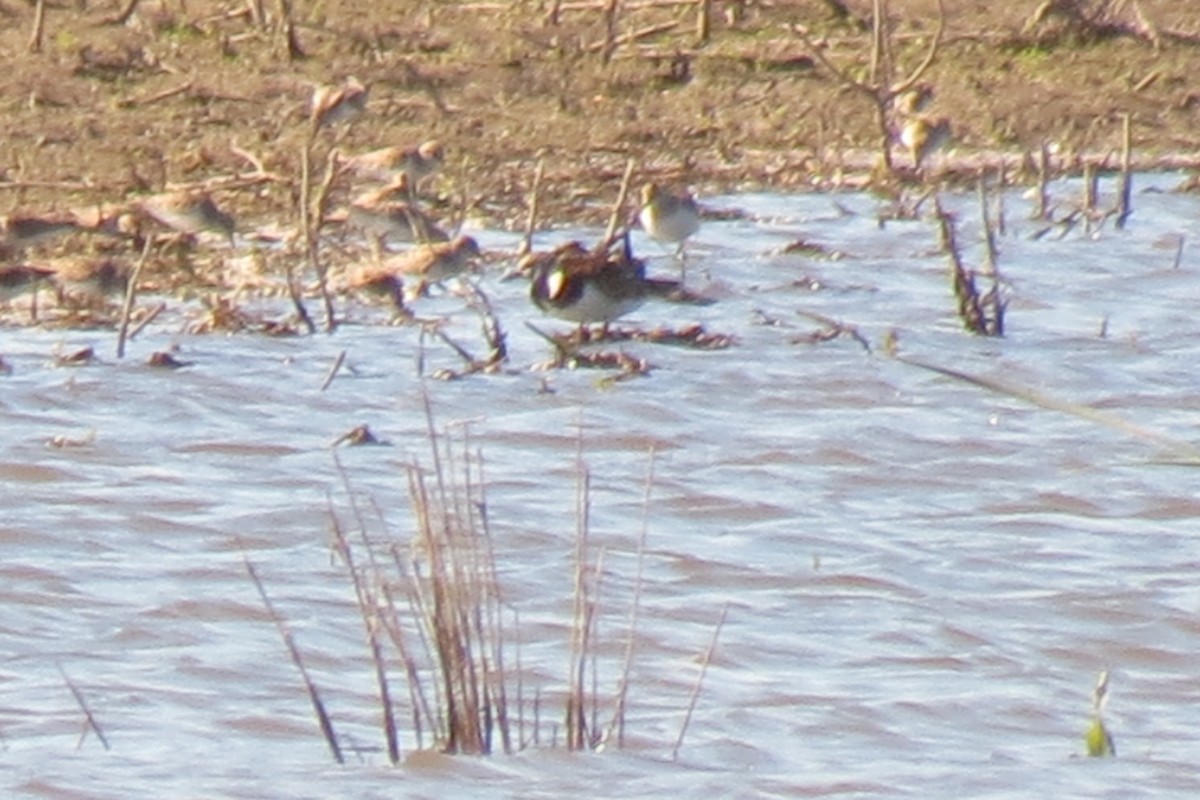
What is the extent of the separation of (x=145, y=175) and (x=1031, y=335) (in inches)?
118

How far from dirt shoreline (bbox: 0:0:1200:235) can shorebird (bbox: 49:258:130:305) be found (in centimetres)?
128

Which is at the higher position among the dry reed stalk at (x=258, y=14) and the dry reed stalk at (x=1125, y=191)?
the dry reed stalk at (x=258, y=14)

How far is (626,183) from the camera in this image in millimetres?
8516

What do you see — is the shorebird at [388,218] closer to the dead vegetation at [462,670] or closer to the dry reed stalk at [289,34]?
the dry reed stalk at [289,34]

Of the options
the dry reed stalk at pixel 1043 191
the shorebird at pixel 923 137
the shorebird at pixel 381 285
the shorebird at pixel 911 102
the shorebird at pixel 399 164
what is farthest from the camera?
the shorebird at pixel 911 102

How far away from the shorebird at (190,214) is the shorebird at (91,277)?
1.65ft

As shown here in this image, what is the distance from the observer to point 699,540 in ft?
21.7

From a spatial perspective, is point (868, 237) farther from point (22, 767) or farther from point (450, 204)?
point (22, 767)

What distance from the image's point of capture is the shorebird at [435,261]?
28.2 feet

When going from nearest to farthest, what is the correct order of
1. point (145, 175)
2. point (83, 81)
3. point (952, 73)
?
point (145, 175)
point (83, 81)
point (952, 73)

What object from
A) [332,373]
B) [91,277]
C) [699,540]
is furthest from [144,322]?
[699,540]

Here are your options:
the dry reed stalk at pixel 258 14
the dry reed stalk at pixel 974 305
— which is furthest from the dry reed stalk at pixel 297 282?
the dry reed stalk at pixel 258 14

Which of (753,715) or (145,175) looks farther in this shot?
(145,175)

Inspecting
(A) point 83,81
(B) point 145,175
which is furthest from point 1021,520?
(A) point 83,81
